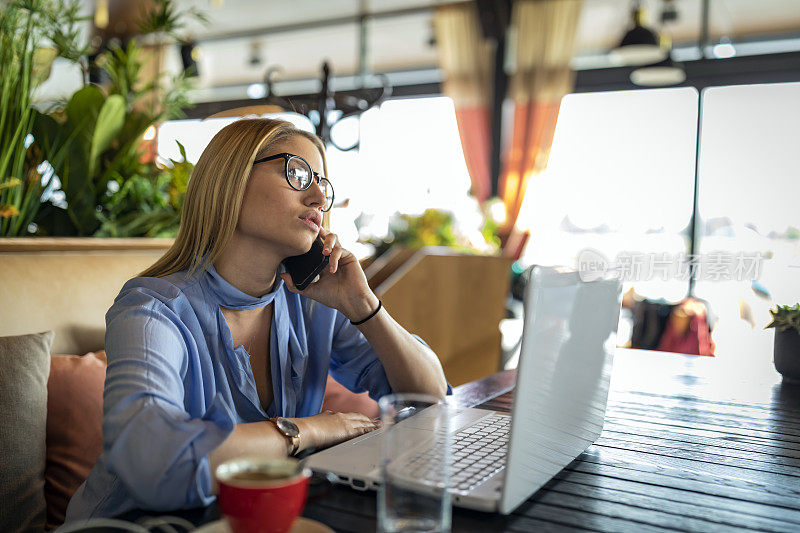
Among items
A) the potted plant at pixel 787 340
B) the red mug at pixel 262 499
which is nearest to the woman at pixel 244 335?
the red mug at pixel 262 499

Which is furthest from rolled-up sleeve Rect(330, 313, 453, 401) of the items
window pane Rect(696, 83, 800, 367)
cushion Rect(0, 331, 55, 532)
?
window pane Rect(696, 83, 800, 367)

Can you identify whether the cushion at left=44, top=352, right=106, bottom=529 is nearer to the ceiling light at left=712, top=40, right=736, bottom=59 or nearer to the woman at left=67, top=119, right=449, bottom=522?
the woman at left=67, top=119, right=449, bottom=522

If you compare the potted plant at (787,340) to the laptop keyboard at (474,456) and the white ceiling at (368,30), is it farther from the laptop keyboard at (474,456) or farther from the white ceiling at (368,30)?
the white ceiling at (368,30)

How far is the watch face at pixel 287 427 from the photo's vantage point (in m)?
1.02

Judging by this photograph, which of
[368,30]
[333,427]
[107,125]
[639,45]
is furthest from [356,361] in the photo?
[368,30]

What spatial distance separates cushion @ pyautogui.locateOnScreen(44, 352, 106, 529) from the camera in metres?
1.49

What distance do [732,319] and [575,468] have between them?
543cm

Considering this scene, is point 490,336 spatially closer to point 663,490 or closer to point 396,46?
point 663,490

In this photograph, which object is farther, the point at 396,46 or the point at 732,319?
the point at 396,46

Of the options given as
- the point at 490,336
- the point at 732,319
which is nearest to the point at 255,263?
the point at 490,336

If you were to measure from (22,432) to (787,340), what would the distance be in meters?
1.83

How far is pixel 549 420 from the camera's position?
0.88m

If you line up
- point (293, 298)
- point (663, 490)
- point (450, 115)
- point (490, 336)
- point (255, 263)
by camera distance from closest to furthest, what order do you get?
point (663, 490) < point (255, 263) < point (293, 298) < point (490, 336) < point (450, 115)

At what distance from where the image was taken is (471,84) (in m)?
6.77
